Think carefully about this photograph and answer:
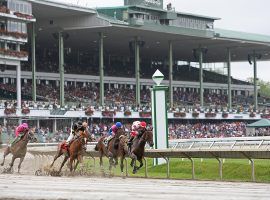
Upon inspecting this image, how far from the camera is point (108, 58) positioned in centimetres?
8769

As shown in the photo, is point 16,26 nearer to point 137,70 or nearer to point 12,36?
point 12,36

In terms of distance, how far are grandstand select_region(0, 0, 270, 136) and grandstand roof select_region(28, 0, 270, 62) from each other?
0.28 feet

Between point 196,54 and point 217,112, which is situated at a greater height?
point 196,54

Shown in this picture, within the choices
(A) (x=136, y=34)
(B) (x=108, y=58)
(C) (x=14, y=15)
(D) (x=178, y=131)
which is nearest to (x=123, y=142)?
(C) (x=14, y=15)

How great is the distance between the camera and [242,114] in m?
79.6

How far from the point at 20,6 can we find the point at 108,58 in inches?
1093

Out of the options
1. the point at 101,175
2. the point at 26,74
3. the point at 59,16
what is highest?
the point at 59,16

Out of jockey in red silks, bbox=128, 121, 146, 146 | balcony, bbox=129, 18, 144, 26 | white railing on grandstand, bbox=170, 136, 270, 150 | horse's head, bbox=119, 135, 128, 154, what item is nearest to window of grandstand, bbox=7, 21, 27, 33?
balcony, bbox=129, 18, 144, 26

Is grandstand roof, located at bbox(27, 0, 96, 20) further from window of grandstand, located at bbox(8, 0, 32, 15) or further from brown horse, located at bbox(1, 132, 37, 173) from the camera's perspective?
brown horse, located at bbox(1, 132, 37, 173)

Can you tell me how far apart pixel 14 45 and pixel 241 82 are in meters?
44.5

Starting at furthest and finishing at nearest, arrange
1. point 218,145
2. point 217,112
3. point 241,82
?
point 241,82
point 217,112
point 218,145

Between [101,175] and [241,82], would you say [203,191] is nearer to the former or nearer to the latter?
[101,175]

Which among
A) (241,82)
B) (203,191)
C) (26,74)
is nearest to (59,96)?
(26,74)

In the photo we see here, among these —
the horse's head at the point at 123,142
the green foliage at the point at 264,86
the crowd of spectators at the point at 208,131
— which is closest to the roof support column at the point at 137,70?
the crowd of spectators at the point at 208,131
